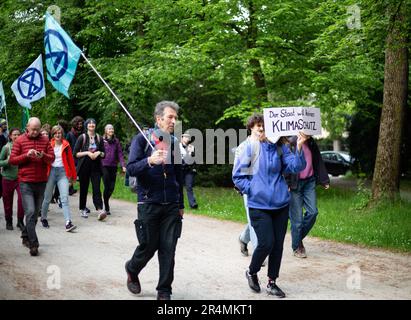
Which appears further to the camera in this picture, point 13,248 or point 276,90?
point 276,90

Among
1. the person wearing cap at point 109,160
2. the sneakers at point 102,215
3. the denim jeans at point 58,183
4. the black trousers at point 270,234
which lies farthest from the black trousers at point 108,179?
the black trousers at point 270,234

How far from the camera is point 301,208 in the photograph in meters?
8.66

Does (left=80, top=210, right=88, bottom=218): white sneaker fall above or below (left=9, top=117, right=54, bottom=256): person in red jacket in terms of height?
below

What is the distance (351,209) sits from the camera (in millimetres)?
13836

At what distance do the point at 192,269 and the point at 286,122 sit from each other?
2475 mm

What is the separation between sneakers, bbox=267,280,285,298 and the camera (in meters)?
6.45

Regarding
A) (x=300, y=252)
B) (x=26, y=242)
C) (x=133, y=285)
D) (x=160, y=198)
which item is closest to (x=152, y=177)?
(x=160, y=198)

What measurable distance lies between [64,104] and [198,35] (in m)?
9.52

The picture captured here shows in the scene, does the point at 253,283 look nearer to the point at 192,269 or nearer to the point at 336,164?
the point at 192,269

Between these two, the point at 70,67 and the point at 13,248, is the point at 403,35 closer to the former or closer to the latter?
the point at 70,67

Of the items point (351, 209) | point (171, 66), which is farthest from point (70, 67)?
point (171, 66)

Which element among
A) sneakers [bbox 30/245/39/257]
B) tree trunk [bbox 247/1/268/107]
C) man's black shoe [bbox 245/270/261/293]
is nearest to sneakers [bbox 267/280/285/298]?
man's black shoe [bbox 245/270/261/293]

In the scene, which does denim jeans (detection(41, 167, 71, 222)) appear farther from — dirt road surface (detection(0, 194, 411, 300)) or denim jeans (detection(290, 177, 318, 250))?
denim jeans (detection(290, 177, 318, 250))

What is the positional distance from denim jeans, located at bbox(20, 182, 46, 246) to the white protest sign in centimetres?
402
